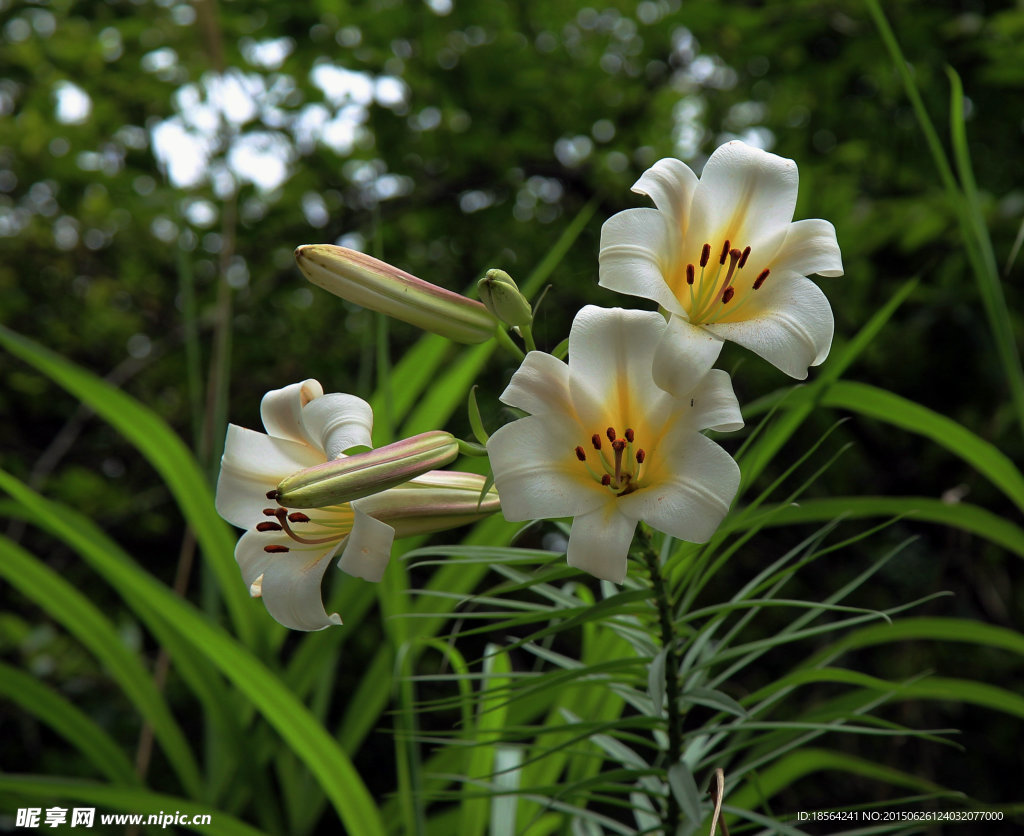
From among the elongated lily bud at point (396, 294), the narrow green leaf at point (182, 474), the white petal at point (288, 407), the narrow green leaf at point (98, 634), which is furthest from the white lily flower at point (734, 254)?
the narrow green leaf at point (98, 634)

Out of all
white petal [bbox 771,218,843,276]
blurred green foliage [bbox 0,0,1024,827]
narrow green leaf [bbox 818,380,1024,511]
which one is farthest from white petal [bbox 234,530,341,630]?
blurred green foliage [bbox 0,0,1024,827]

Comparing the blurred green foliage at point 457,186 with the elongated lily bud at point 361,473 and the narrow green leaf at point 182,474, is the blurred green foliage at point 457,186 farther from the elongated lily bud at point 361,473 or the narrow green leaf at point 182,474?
the elongated lily bud at point 361,473

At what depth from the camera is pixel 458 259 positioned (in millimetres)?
1902

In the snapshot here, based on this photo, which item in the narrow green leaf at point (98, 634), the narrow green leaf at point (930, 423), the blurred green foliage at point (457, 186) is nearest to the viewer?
the narrow green leaf at point (930, 423)

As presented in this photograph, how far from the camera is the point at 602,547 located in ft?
1.48

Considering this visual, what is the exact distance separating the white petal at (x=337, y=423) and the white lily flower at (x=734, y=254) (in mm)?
166

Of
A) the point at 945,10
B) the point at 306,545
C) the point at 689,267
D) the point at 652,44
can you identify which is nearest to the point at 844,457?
the point at 945,10

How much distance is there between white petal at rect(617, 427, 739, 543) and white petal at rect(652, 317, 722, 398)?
Answer: 0.04 m

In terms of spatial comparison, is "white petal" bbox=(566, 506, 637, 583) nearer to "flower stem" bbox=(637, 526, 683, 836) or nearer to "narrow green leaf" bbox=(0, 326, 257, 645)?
"flower stem" bbox=(637, 526, 683, 836)

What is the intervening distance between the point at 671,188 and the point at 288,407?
0.92 feet

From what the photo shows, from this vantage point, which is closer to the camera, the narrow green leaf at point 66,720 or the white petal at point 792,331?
the white petal at point 792,331

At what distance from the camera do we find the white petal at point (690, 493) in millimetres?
443

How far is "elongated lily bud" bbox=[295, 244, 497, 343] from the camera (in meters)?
0.52

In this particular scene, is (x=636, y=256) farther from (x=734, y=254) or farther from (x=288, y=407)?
(x=288, y=407)
